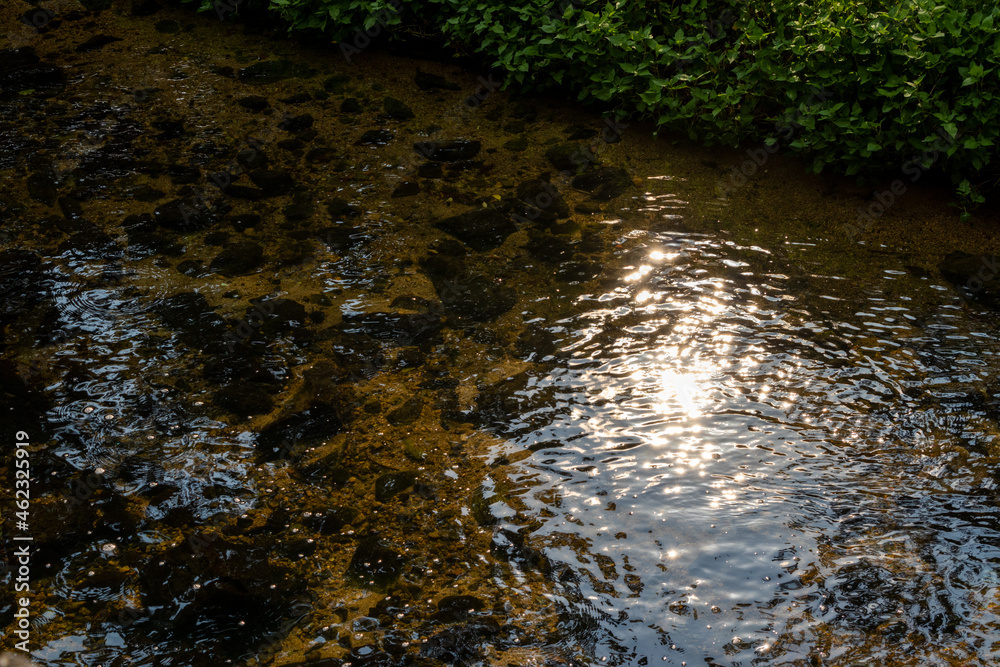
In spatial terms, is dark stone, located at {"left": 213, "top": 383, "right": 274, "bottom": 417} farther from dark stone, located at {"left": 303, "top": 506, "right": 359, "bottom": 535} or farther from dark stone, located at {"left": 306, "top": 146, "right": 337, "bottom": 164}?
dark stone, located at {"left": 306, "top": 146, "right": 337, "bottom": 164}

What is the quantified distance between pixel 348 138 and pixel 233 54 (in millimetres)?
1675

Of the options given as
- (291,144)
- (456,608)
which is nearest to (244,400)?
(456,608)

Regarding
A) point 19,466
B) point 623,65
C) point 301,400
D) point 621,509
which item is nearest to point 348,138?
point 623,65

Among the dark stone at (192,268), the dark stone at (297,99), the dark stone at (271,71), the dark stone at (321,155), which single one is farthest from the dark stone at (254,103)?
the dark stone at (192,268)

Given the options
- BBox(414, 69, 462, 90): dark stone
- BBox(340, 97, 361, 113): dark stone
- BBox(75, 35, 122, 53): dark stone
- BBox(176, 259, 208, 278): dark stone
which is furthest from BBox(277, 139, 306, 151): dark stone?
BBox(75, 35, 122, 53): dark stone

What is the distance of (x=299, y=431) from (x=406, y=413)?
48cm

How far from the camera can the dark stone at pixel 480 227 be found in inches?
183

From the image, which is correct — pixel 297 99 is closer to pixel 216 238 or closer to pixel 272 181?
pixel 272 181

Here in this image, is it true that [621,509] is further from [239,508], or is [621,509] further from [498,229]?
[498,229]

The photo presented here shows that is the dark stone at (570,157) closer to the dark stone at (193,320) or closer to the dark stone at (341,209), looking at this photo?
the dark stone at (341,209)

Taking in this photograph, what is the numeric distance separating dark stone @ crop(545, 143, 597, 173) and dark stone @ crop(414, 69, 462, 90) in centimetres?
114

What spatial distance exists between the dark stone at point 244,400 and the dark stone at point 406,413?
0.56 meters

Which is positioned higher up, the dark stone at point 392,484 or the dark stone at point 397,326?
the dark stone at point 397,326

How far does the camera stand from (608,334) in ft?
13.2
